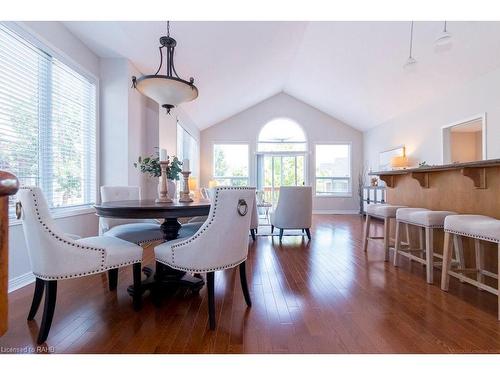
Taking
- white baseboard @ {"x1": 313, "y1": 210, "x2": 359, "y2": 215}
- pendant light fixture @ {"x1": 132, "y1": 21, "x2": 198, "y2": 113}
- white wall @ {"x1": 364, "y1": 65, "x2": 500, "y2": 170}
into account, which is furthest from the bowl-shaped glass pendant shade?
white baseboard @ {"x1": 313, "y1": 210, "x2": 359, "y2": 215}

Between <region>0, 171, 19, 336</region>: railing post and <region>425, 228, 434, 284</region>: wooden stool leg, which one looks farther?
<region>425, 228, 434, 284</region>: wooden stool leg

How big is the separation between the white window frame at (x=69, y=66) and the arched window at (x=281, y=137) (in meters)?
5.55

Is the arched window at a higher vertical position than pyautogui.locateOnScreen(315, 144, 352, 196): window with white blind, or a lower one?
higher

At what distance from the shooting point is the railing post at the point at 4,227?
62 cm

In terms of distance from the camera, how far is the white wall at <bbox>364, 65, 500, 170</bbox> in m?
4.18

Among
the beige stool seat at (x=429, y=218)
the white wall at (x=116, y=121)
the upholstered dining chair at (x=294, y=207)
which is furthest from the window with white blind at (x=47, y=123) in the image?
the beige stool seat at (x=429, y=218)

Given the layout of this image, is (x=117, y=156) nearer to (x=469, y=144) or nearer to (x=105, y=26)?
(x=105, y=26)

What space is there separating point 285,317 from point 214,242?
27.4 inches

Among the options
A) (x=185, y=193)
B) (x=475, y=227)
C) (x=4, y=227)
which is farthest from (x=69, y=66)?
(x=475, y=227)

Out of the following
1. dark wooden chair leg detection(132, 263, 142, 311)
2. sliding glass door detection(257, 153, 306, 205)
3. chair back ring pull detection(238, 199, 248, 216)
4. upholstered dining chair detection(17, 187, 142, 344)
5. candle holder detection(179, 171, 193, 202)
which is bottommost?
dark wooden chair leg detection(132, 263, 142, 311)

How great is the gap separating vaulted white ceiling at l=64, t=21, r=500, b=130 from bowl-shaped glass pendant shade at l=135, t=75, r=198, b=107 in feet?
4.03

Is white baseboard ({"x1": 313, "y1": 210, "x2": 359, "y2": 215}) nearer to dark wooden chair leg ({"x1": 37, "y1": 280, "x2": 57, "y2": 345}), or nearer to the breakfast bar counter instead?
the breakfast bar counter

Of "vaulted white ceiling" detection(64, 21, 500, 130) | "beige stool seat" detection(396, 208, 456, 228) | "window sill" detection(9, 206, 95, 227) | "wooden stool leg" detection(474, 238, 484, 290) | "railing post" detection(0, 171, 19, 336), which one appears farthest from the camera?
"vaulted white ceiling" detection(64, 21, 500, 130)

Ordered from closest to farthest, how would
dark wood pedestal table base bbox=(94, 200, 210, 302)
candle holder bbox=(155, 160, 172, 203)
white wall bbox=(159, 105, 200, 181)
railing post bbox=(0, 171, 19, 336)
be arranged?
railing post bbox=(0, 171, 19, 336)
dark wood pedestal table base bbox=(94, 200, 210, 302)
candle holder bbox=(155, 160, 172, 203)
white wall bbox=(159, 105, 200, 181)
